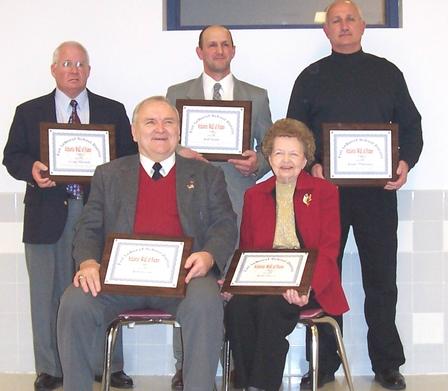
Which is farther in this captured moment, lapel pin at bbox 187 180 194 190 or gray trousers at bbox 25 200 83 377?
gray trousers at bbox 25 200 83 377

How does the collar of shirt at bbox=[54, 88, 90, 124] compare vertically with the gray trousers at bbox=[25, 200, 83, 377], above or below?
above

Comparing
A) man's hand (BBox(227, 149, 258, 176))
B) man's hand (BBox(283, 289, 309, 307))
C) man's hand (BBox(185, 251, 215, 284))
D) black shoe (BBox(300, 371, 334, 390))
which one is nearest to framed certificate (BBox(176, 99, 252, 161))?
man's hand (BBox(227, 149, 258, 176))

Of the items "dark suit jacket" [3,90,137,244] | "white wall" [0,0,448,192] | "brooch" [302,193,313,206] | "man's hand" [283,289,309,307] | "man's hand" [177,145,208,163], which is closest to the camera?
"man's hand" [283,289,309,307]

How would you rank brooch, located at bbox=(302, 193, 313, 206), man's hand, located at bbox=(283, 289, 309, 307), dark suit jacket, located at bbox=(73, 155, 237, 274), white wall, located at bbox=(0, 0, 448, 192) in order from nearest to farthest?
man's hand, located at bbox=(283, 289, 309, 307) → dark suit jacket, located at bbox=(73, 155, 237, 274) → brooch, located at bbox=(302, 193, 313, 206) → white wall, located at bbox=(0, 0, 448, 192)

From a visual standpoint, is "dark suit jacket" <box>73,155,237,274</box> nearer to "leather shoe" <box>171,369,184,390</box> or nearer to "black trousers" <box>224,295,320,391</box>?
"black trousers" <box>224,295,320,391</box>

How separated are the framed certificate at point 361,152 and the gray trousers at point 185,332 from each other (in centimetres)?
109

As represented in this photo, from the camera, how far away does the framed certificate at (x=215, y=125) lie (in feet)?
12.6

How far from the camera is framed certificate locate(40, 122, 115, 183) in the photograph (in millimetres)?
3809

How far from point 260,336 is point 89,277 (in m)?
0.76

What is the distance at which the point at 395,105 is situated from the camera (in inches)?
161

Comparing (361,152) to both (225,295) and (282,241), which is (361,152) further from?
(225,295)

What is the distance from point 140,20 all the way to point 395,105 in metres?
1.59

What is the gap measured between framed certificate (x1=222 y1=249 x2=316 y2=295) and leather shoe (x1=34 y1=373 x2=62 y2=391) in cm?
144

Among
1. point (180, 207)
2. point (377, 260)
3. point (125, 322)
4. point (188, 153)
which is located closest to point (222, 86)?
point (188, 153)
